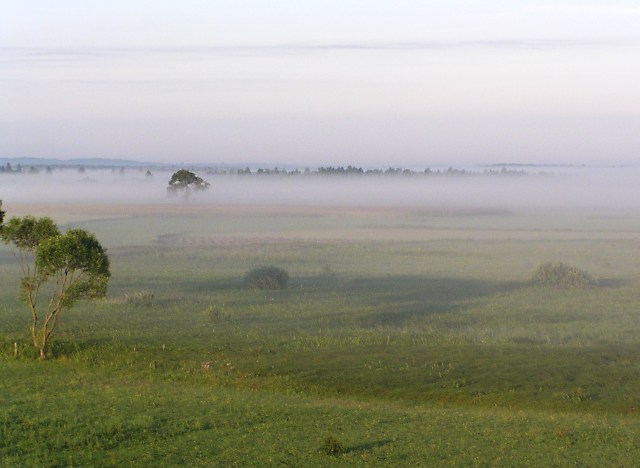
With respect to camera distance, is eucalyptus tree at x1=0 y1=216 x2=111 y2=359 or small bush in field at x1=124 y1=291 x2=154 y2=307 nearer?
eucalyptus tree at x1=0 y1=216 x2=111 y2=359

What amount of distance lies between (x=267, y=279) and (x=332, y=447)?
1369 inches

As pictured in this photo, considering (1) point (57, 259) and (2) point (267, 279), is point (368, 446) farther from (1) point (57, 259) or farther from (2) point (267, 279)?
(2) point (267, 279)

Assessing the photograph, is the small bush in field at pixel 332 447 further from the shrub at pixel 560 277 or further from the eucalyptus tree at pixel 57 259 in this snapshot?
the shrub at pixel 560 277

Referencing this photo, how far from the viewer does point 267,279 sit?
55.4 m

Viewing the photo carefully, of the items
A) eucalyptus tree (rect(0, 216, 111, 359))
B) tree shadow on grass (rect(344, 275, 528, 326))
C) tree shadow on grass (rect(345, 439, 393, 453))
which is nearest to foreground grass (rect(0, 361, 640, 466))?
tree shadow on grass (rect(345, 439, 393, 453))

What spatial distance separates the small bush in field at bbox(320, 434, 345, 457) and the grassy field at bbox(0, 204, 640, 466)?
0.21m

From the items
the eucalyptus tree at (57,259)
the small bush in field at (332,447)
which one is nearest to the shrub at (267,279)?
the eucalyptus tree at (57,259)

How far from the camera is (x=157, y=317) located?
43.9m

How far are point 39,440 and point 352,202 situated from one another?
140642 millimetres

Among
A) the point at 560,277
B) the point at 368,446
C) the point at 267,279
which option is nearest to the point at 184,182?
the point at 267,279

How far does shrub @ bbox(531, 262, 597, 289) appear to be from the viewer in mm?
56719

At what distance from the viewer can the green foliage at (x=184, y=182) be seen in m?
141

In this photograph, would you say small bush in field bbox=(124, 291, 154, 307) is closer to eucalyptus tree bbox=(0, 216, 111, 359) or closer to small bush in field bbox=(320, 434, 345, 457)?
eucalyptus tree bbox=(0, 216, 111, 359)

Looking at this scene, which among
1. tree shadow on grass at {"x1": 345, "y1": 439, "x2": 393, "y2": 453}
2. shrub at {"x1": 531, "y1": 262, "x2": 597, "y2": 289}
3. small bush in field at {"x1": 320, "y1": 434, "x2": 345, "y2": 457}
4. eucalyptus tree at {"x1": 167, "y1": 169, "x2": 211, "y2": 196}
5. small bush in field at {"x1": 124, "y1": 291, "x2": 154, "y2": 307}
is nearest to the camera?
small bush in field at {"x1": 320, "y1": 434, "x2": 345, "y2": 457}
